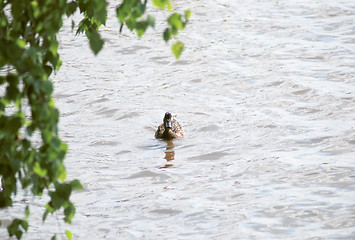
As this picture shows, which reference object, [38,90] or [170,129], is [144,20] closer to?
[38,90]

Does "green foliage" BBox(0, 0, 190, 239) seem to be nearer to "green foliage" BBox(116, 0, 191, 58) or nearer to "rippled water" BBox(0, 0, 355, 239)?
"green foliage" BBox(116, 0, 191, 58)

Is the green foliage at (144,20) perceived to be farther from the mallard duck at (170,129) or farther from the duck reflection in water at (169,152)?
the mallard duck at (170,129)

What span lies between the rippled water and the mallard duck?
12cm

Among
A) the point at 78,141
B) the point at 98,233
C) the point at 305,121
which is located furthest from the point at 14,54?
the point at 305,121

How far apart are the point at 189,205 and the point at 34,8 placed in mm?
5012

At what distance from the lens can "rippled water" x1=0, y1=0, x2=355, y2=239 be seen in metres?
7.62

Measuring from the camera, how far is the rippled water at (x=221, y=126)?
25.0 ft

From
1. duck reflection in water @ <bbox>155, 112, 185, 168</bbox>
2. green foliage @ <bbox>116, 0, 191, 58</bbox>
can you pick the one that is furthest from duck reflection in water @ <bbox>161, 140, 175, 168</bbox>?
green foliage @ <bbox>116, 0, 191, 58</bbox>

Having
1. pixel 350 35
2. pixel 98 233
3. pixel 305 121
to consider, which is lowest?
pixel 98 233

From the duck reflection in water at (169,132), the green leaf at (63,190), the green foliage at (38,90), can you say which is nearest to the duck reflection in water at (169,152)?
the duck reflection in water at (169,132)

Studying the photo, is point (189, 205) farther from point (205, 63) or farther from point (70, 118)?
point (205, 63)

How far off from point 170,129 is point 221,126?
1005mm

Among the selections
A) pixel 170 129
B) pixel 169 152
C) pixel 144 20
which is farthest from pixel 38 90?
pixel 170 129

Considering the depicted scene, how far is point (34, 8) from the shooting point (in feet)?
10.8
